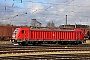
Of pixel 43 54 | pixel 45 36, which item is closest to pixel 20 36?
pixel 45 36

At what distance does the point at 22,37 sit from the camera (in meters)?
32.1

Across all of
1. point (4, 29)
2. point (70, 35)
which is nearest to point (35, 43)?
point (70, 35)

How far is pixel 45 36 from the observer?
33.5m

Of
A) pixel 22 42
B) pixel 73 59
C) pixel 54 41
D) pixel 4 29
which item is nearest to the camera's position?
pixel 73 59

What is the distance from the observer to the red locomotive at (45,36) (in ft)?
105

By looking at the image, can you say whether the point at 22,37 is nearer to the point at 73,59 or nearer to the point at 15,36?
the point at 15,36

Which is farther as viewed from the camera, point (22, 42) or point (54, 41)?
point (54, 41)

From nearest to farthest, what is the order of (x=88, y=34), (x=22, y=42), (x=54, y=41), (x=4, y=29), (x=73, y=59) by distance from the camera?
1. (x=73, y=59)
2. (x=22, y=42)
3. (x=54, y=41)
4. (x=4, y=29)
5. (x=88, y=34)

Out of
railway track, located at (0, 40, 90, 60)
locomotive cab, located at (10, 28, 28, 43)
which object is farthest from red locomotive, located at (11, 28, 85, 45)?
railway track, located at (0, 40, 90, 60)

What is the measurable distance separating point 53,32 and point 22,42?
18.2 feet

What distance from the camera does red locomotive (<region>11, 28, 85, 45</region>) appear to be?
1266 inches

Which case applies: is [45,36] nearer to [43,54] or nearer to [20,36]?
A: [20,36]

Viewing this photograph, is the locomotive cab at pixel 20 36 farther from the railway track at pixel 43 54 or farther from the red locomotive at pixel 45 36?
the railway track at pixel 43 54

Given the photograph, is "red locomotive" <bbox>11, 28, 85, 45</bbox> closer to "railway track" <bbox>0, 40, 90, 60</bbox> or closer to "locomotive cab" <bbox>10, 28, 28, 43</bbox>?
"locomotive cab" <bbox>10, 28, 28, 43</bbox>
